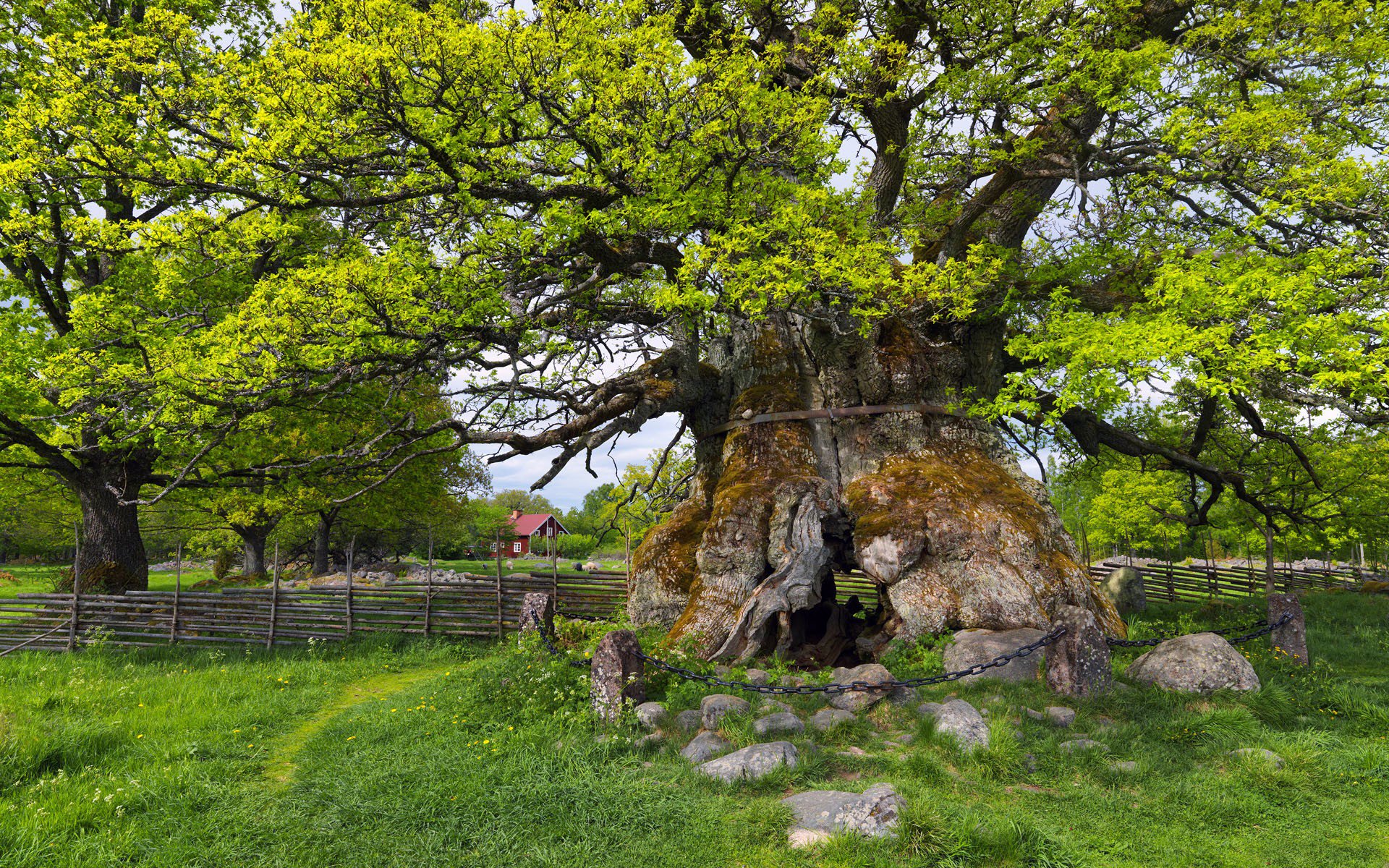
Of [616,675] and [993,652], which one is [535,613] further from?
[993,652]

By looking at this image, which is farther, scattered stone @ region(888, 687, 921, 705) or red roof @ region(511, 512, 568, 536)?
red roof @ region(511, 512, 568, 536)

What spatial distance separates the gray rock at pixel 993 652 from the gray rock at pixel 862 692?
84cm

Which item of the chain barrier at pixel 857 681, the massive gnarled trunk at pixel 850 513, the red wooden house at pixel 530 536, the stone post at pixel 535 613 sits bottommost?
the red wooden house at pixel 530 536

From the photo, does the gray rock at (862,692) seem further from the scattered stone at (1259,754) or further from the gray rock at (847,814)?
the scattered stone at (1259,754)

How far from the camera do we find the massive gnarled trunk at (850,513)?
8203 mm

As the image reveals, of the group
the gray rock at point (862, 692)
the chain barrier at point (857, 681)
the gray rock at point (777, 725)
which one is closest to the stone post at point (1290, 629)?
the chain barrier at point (857, 681)

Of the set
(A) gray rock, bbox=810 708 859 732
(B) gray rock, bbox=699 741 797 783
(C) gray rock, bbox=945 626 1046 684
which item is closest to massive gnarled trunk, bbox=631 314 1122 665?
(C) gray rock, bbox=945 626 1046 684

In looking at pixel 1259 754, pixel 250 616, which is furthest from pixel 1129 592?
pixel 250 616

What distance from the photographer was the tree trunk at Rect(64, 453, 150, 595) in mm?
12867

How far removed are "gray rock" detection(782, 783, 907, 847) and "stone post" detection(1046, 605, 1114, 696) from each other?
2.83m

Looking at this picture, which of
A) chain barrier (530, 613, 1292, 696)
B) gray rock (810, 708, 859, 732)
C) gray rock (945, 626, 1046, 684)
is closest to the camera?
gray rock (810, 708, 859, 732)

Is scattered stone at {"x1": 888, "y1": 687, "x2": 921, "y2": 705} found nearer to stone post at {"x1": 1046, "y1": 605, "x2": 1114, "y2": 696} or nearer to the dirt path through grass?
stone post at {"x1": 1046, "y1": 605, "x2": 1114, "y2": 696}

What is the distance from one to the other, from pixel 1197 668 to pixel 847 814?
4466 mm

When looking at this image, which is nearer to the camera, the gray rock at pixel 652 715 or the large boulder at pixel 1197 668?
the gray rock at pixel 652 715
